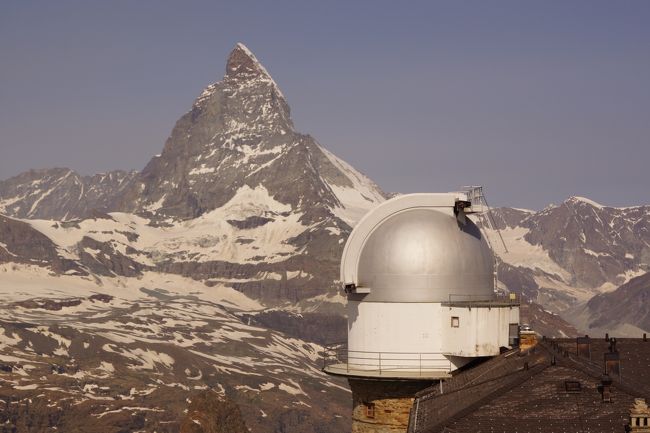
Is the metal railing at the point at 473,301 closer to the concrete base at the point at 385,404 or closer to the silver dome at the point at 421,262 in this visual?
the silver dome at the point at 421,262

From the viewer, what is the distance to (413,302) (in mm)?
44688

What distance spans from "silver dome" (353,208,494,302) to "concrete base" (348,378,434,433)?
3.09 meters

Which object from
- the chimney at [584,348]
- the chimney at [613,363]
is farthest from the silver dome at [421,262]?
the chimney at [584,348]

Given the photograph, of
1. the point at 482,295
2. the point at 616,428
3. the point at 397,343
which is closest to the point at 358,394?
the point at 397,343

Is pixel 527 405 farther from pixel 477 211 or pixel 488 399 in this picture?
pixel 477 211

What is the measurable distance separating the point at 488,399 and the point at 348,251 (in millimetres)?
11168

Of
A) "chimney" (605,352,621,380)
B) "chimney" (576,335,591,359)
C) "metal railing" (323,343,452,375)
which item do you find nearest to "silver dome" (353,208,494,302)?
"metal railing" (323,343,452,375)

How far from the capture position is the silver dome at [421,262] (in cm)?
4450

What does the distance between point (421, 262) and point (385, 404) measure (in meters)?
5.45

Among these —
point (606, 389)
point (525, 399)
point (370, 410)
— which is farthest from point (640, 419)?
point (370, 410)

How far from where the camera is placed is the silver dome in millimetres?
44500

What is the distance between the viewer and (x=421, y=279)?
146ft

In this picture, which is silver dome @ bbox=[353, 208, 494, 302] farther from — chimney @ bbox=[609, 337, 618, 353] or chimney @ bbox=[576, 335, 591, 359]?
chimney @ bbox=[576, 335, 591, 359]

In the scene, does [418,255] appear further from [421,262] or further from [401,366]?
[401,366]
